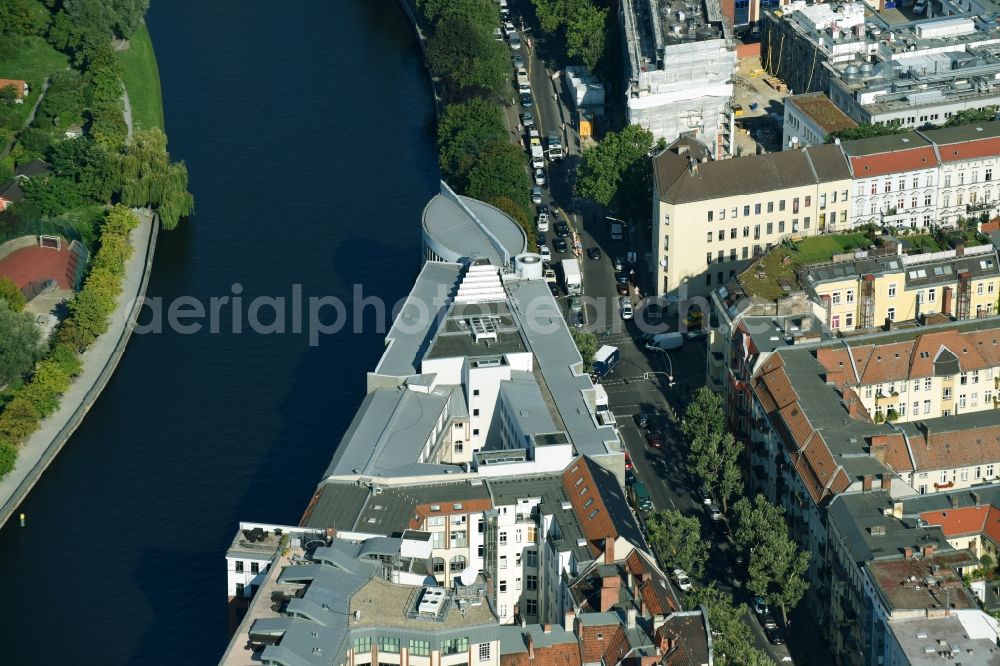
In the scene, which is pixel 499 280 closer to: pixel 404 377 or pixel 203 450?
pixel 404 377

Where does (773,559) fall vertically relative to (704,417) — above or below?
below

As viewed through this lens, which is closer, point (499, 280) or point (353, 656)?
point (353, 656)

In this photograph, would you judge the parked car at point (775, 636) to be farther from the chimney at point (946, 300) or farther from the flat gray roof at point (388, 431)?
the chimney at point (946, 300)

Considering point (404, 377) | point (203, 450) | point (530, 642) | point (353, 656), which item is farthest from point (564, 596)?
point (203, 450)

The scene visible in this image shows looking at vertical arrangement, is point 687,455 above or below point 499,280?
below

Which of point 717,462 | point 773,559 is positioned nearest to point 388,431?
point 717,462

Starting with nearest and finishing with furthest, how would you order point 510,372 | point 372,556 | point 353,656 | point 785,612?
point 353,656
point 372,556
point 785,612
point 510,372

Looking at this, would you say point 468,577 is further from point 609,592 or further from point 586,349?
point 586,349

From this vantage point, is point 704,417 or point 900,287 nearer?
point 704,417
